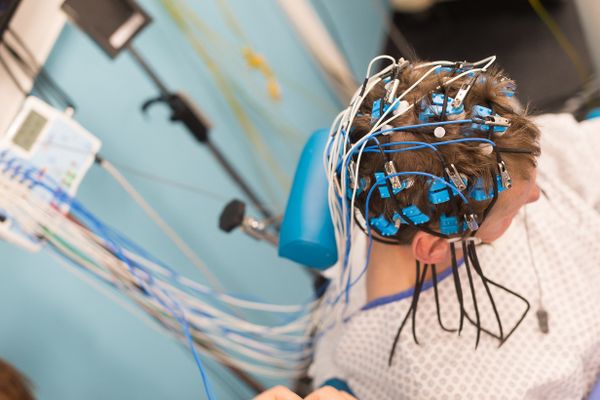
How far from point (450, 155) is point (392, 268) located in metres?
0.36

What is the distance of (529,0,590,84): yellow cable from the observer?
8.21ft

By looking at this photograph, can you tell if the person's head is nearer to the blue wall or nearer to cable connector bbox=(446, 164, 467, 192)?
cable connector bbox=(446, 164, 467, 192)

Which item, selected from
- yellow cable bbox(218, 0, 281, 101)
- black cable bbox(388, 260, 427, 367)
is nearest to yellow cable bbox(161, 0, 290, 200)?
yellow cable bbox(218, 0, 281, 101)

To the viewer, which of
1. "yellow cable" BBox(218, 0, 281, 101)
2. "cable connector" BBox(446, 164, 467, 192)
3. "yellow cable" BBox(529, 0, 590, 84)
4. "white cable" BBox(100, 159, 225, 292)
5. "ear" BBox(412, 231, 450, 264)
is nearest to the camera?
"cable connector" BBox(446, 164, 467, 192)

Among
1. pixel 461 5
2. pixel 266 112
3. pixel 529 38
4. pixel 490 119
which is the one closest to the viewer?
pixel 490 119

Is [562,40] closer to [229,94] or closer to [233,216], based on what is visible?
[229,94]

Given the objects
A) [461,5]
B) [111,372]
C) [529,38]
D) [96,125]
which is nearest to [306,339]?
[111,372]

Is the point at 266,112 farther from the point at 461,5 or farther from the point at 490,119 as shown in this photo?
the point at 461,5

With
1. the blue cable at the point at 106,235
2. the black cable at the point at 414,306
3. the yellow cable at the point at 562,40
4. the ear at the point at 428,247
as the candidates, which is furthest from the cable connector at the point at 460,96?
the yellow cable at the point at 562,40

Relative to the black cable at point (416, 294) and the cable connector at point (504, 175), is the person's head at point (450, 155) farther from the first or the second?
the black cable at point (416, 294)

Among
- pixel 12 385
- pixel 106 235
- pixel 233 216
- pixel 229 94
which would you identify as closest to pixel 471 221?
pixel 233 216

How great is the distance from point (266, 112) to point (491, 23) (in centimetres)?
161

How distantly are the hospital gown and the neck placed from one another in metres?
0.02

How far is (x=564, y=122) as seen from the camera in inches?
55.0
